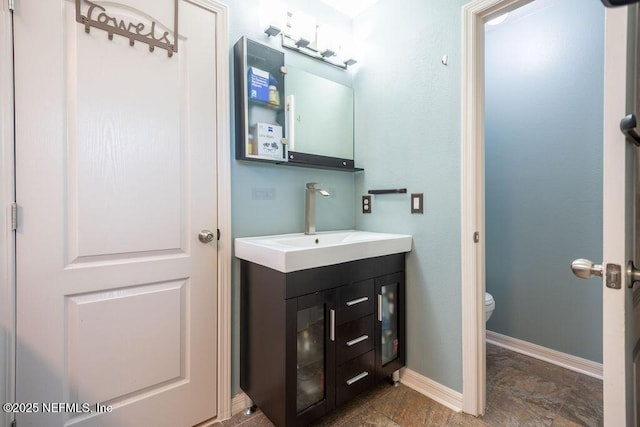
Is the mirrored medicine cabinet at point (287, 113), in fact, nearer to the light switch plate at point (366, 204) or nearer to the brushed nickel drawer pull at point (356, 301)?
the light switch plate at point (366, 204)

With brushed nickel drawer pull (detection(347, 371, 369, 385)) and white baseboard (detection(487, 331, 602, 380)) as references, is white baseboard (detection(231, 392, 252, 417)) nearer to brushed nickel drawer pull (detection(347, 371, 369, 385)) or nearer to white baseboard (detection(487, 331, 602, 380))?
brushed nickel drawer pull (detection(347, 371, 369, 385))

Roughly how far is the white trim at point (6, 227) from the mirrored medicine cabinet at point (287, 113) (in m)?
0.87

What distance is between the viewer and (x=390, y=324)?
178cm

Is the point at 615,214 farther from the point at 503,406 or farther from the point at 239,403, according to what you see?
the point at 239,403

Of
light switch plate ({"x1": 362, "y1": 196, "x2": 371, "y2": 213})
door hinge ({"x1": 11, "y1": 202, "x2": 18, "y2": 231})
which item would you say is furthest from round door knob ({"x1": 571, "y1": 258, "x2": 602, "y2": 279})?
door hinge ({"x1": 11, "y1": 202, "x2": 18, "y2": 231})

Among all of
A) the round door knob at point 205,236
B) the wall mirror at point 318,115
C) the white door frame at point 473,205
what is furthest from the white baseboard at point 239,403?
the wall mirror at point 318,115

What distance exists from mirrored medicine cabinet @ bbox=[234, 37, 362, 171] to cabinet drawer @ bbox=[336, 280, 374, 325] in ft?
2.68

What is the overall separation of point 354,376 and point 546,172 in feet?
6.36

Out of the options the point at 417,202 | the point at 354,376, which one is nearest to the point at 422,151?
the point at 417,202

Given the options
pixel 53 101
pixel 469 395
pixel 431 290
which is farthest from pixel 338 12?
pixel 469 395

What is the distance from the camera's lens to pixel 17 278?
42.6 inches

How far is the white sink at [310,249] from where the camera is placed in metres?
1.26

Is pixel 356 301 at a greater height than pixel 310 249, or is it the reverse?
pixel 310 249

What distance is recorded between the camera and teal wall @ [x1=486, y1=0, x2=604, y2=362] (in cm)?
192
